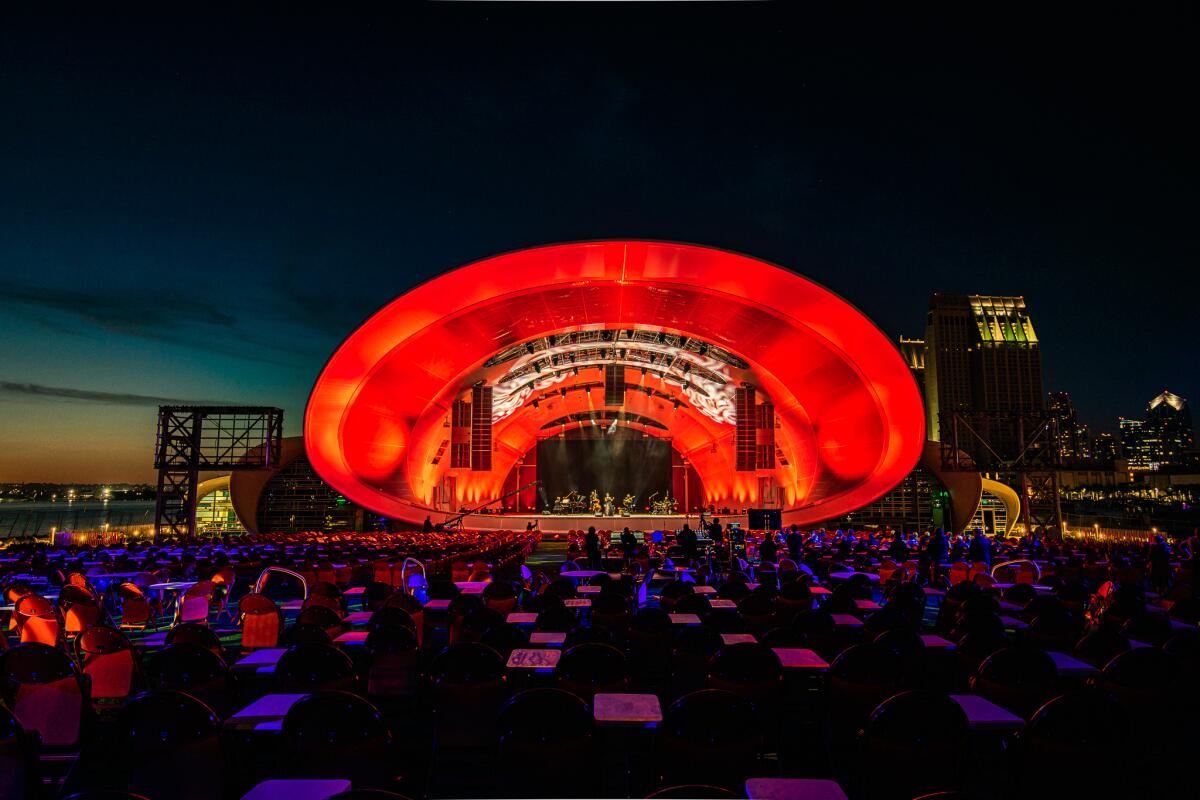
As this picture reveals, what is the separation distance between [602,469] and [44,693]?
51232mm

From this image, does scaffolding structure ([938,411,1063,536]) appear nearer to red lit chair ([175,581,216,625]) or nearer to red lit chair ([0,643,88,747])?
red lit chair ([175,581,216,625])

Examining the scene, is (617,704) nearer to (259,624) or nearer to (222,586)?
(259,624)

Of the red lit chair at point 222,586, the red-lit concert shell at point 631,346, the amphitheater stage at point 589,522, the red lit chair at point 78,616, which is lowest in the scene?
the amphitheater stage at point 589,522

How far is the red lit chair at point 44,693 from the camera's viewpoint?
4.95 m

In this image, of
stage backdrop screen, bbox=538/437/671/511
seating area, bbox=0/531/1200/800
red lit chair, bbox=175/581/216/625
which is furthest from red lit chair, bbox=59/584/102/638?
stage backdrop screen, bbox=538/437/671/511

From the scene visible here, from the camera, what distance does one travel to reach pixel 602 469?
55.9 metres

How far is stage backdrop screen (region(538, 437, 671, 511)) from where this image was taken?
55406 mm

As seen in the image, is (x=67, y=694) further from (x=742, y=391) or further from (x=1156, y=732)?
A: (x=742, y=391)

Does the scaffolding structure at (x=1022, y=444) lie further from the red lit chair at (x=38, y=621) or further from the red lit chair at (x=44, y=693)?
the red lit chair at (x=44, y=693)

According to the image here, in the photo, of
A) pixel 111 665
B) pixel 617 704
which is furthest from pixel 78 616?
pixel 617 704

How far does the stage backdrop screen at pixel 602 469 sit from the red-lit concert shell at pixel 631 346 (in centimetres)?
1635

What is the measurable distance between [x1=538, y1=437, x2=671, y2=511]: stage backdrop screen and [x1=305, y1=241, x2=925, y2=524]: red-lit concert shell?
16346 millimetres

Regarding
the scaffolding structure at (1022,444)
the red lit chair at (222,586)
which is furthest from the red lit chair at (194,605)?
the scaffolding structure at (1022,444)

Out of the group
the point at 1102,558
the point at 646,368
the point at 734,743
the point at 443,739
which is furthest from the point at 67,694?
the point at 646,368
